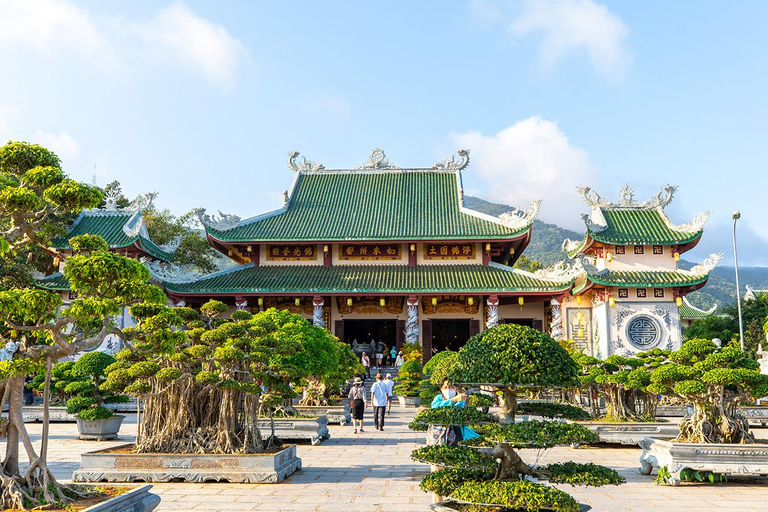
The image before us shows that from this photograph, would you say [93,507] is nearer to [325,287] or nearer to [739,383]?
[739,383]

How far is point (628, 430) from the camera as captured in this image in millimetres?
14281

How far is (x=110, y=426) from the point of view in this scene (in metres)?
15.9

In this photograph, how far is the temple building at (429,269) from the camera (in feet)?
88.4

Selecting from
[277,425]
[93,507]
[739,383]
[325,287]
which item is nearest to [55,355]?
[93,507]

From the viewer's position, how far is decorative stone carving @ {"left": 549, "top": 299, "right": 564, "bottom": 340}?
27.8m

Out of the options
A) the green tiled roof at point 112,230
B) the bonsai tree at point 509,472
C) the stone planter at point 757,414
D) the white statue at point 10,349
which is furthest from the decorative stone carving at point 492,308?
the bonsai tree at point 509,472

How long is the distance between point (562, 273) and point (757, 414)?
367 inches

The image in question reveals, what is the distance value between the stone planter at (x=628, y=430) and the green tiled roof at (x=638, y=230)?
45.0ft

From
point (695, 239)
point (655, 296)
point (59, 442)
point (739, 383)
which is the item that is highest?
point (695, 239)

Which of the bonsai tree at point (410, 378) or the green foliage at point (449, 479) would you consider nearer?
the green foliage at point (449, 479)

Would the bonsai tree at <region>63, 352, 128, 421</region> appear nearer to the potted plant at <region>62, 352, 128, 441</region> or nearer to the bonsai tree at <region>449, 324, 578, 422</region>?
the potted plant at <region>62, 352, 128, 441</region>

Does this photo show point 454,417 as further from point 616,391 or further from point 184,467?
point 616,391

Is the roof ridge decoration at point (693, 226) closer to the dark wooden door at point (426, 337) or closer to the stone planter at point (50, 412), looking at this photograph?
the dark wooden door at point (426, 337)

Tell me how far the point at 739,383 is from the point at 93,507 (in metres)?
8.97
